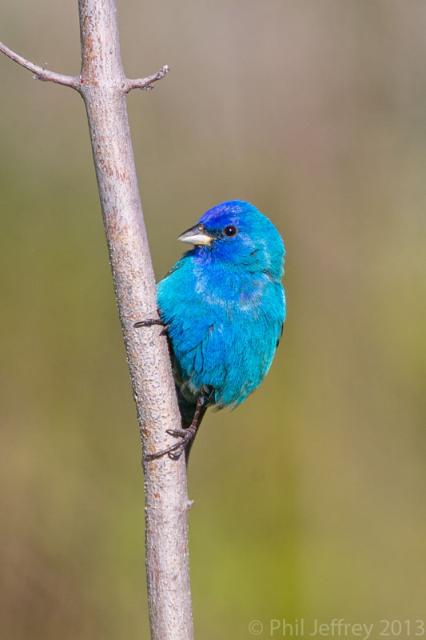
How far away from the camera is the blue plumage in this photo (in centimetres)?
305

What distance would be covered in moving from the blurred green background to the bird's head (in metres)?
1.40

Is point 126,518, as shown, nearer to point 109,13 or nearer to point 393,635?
point 393,635

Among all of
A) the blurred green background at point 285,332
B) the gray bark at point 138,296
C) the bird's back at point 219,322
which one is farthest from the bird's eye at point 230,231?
the blurred green background at point 285,332

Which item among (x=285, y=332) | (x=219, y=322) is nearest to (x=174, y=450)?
(x=219, y=322)

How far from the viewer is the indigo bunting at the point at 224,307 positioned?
3.05m

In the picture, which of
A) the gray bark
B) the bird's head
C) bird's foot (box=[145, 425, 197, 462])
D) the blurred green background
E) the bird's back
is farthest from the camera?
the blurred green background

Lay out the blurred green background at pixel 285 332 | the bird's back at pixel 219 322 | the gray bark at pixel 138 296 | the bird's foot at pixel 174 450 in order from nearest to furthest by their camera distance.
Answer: the gray bark at pixel 138 296 < the bird's foot at pixel 174 450 < the bird's back at pixel 219 322 < the blurred green background at pixel 285 332

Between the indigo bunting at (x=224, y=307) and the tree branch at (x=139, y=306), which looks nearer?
the tree branch at (x=139, y=306)

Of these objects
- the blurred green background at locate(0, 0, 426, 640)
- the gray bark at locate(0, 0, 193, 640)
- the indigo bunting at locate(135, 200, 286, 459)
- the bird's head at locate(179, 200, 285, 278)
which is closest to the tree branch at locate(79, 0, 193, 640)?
the gray bark at locate(0, 0, 193, 640)

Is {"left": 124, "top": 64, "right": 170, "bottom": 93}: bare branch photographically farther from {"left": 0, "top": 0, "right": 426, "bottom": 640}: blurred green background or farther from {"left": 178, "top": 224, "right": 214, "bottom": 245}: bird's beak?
{"left": 0, "top": 0, "right": 426, "bottom": 640}: blurred green background

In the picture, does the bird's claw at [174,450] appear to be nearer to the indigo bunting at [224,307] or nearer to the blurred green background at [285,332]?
the indigo bunting at [224,307]

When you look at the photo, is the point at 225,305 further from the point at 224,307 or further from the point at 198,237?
the point at 198,237

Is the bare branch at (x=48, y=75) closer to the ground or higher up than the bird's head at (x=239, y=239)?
higher up

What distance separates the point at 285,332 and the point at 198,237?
5.72ft
